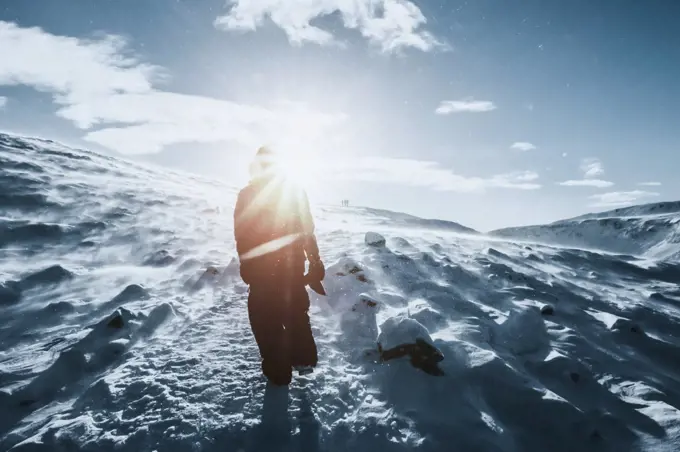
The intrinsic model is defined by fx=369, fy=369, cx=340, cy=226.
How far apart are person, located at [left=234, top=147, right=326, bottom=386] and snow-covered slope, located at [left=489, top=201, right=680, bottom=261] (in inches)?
813

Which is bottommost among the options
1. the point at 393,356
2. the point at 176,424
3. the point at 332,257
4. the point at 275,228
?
the point at 176,424

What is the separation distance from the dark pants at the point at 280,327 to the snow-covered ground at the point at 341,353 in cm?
25

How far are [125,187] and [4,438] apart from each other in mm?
12739

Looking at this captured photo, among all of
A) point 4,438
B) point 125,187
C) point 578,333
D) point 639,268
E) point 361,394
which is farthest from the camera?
point 125,187

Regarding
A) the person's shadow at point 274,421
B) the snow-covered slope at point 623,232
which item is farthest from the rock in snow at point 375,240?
the snow-covered slope at point 623,232

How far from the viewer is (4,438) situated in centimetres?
329

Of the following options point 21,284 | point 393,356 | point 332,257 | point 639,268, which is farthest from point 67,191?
point 639,268

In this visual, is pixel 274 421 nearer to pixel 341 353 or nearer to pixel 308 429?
pixel 308 429

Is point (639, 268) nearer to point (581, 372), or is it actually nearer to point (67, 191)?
point (581, 372)

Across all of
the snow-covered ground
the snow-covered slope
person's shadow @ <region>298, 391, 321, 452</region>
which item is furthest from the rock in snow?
the snow-covered slope

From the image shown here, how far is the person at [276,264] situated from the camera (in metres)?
4.00

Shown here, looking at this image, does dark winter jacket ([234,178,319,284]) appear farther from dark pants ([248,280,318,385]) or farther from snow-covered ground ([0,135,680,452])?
snow-covered ground ([0,135,680,452])

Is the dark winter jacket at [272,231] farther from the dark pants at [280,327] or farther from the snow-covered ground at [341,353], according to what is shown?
the snow-covered ground at [341,353]

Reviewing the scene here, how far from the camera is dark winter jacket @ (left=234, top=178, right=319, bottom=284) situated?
4.07m
